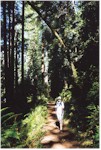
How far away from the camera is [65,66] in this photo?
33562 mm

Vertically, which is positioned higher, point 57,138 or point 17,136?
point 17,136

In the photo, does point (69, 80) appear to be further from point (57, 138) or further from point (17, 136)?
point (17, 136)

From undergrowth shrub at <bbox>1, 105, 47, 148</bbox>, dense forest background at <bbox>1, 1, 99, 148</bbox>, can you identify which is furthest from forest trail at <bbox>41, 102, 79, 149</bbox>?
undergrowth shrub at <bbox>1, 105, 47, 148</bbox>

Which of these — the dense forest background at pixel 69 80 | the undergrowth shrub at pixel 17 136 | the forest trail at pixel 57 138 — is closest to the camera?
the undergrowth shrub at pixel 17 136

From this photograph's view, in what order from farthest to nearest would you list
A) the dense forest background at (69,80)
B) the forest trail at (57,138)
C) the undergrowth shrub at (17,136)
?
1. the forest trail at (57,138)
2. the dense forest background at (69,80)
3. the undergrowth shrub at (17,136)

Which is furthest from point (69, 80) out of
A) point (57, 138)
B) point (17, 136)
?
point (17, 136)

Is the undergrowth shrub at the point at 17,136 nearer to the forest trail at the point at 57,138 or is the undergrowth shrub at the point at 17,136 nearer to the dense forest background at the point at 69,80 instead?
the dense forest background at the point at 69,80

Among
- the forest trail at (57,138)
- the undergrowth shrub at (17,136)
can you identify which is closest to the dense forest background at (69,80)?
the undergrowth shrub at (17,136)

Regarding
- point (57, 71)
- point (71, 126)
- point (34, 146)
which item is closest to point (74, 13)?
point (57, 71)

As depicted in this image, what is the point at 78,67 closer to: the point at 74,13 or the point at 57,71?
the point at 74,13

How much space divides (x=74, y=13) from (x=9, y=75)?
8.25 m

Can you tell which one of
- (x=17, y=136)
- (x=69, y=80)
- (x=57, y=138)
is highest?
(x=69, y=80)

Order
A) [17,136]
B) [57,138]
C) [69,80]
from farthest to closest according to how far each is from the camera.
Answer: [69,80], [57,138], [17,136]

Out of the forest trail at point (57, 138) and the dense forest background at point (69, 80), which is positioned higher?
the dense forest background at point (69, 80)
